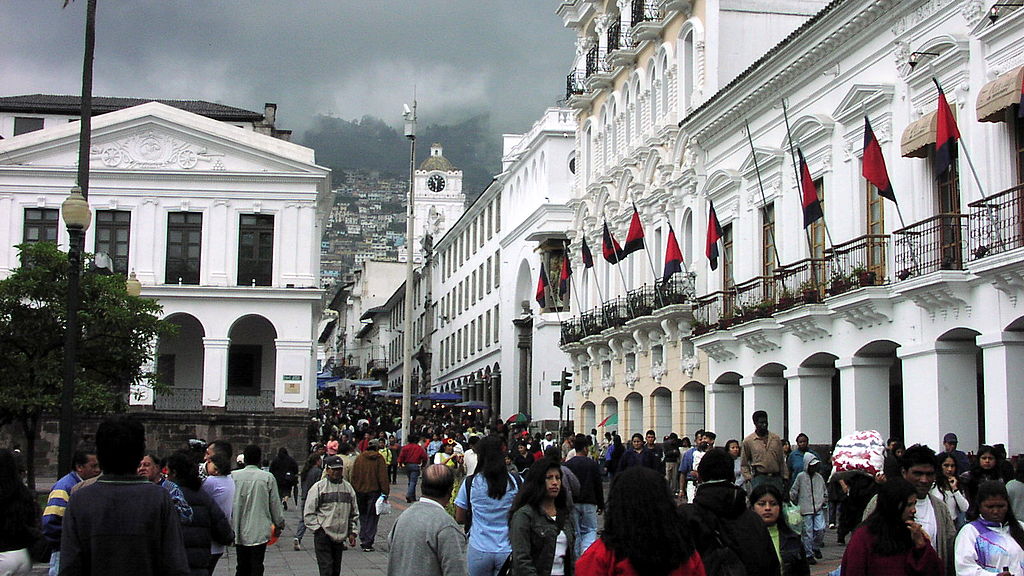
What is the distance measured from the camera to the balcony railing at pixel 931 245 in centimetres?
2100

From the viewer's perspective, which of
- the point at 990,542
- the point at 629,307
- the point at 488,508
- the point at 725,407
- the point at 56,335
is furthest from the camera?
the point at 629,307

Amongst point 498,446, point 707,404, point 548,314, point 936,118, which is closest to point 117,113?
point 548,314

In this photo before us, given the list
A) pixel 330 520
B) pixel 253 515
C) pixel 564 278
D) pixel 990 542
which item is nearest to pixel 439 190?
pixel 564 278

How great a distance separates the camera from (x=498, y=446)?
436 inches

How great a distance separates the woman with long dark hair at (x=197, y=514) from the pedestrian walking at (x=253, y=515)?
2.74 m

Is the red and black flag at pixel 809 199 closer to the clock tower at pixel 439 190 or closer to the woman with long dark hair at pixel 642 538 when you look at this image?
the woman with long dark hair at pixel 642 538

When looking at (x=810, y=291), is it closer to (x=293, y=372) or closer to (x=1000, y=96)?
(x=1000, y=96)

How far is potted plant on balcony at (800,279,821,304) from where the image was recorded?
85.8ft

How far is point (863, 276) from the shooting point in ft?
79.0

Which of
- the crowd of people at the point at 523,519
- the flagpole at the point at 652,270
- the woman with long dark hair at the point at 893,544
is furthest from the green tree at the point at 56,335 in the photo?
the woman with long dark hair at the point at 893,544

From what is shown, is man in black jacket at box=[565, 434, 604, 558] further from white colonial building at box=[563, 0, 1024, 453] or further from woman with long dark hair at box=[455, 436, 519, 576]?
white colonial building at box=[563, 0, 1024, 453]

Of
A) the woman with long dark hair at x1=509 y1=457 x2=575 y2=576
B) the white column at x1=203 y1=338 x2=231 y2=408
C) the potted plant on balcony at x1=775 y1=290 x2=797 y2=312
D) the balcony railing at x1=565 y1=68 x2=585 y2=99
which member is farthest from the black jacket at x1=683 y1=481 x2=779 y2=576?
the white column at x1=203 y1=338 x2=231 y2=408

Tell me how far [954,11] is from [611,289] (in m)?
22.1

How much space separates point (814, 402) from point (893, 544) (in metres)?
20.8
